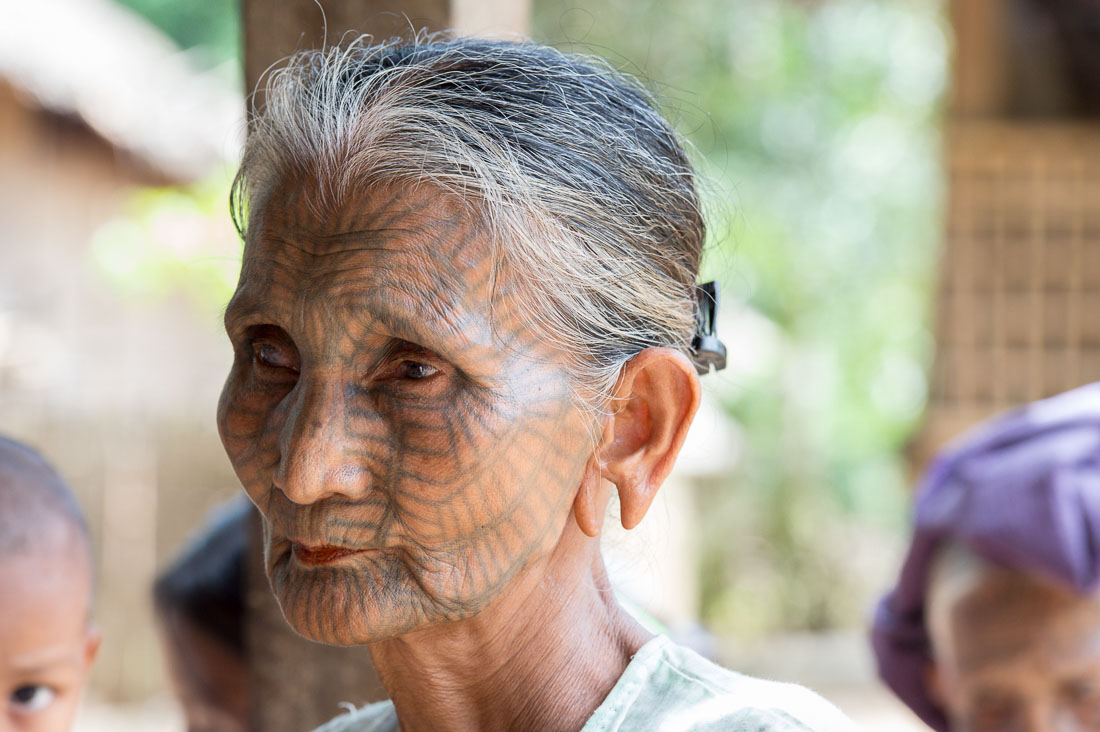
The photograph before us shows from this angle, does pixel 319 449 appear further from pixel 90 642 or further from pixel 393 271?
pixel 90 642

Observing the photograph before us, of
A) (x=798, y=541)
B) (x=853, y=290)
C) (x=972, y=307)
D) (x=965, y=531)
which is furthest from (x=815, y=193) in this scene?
(x=965, y=531)

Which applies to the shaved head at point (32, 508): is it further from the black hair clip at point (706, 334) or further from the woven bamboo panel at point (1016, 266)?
the woven bamboo panel at point (1016, 266)

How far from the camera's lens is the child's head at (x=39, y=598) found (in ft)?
6.48

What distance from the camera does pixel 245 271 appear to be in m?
1.41

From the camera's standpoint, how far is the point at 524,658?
141 cm

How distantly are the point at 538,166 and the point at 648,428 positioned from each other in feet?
1.13

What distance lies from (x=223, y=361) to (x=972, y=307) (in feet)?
25.8

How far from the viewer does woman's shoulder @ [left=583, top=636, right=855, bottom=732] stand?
1.28 m

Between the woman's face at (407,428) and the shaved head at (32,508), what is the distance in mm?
890

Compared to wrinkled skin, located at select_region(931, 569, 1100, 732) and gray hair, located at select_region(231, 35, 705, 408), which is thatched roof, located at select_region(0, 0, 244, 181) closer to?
wrinkled skin, located at select_region(931, 569, 1100, 732)

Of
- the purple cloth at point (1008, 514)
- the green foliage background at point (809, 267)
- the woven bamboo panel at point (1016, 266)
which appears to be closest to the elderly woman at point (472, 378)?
the purple cloth at point (1008, 514)

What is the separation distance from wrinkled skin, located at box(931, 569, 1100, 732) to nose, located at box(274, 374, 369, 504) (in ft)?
6.14

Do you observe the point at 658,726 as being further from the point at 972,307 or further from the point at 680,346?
the point at 972,307

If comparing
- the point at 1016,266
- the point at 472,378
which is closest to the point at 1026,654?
the point at 472,378
